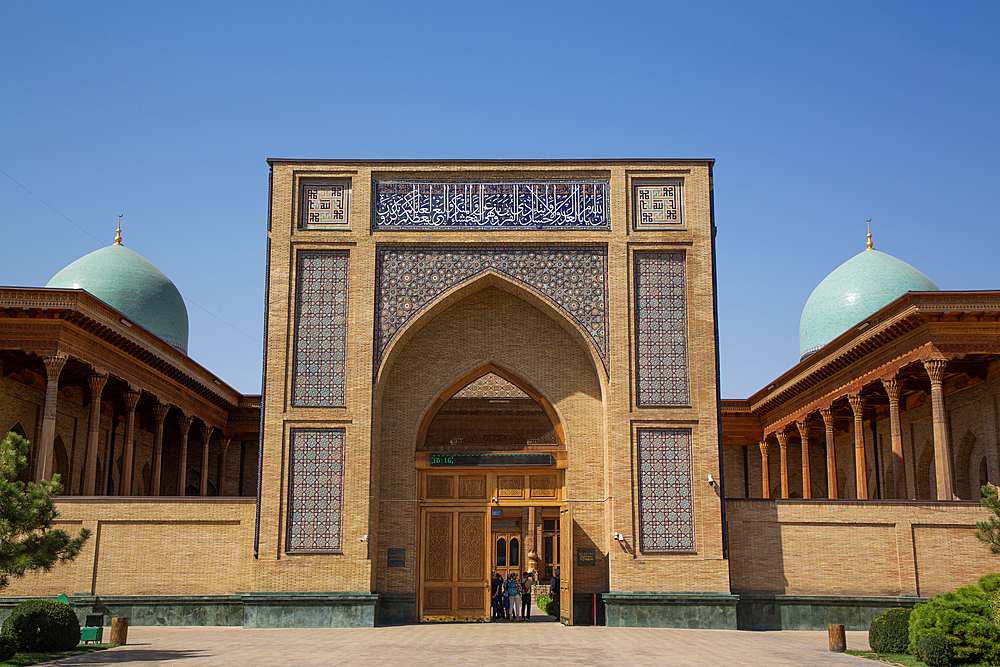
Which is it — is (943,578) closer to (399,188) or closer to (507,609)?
(507,609)

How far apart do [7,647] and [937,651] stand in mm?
11264

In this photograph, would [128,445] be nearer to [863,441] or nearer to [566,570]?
[566,570]

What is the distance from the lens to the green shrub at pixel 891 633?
42.9ft

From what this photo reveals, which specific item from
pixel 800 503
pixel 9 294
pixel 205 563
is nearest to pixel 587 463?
pixel 800 503

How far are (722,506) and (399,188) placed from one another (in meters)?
8.49

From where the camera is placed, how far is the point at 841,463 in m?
30.4

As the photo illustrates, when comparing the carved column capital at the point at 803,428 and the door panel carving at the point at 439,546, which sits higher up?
the carved column capital at the point at 803,428

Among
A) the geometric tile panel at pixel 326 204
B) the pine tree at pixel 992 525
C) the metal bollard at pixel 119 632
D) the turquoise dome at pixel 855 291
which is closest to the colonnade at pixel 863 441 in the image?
the turquoise dome at pixel 855 291

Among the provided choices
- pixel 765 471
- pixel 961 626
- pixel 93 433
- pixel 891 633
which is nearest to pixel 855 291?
pixel 765 471

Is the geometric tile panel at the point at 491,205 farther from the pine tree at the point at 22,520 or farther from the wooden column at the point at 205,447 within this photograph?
the wooden column at the point at 205,447

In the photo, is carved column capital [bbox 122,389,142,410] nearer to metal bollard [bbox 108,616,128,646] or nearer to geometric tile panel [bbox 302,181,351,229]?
geometric tile panel [bbox 302,181,351,229]

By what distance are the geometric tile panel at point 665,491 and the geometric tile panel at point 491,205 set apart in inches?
166

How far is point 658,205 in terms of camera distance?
19.1 m

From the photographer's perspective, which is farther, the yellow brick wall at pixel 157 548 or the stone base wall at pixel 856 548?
the stone base wall at pixel 856 548
